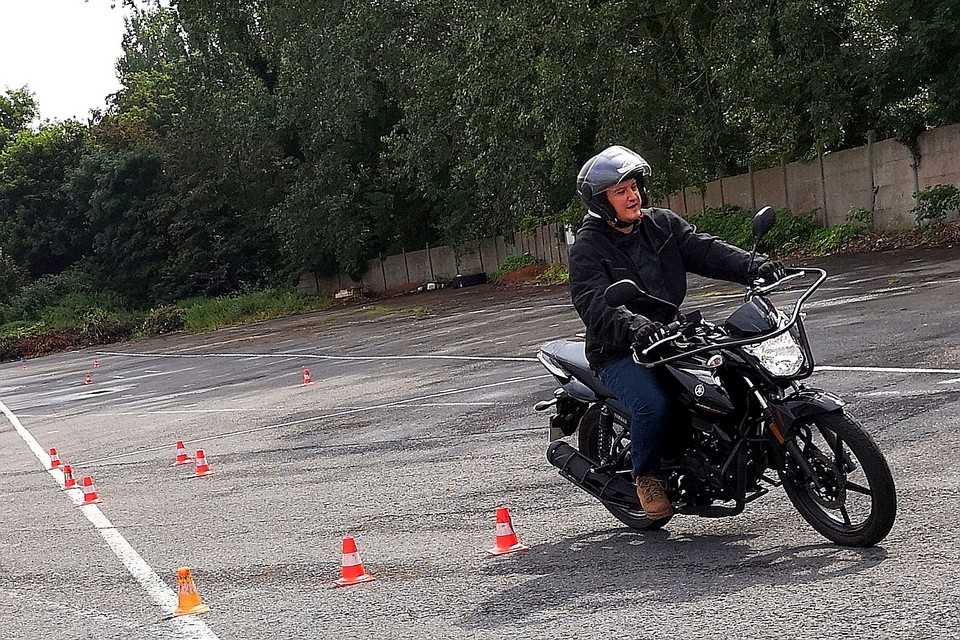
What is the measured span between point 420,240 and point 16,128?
60.8 m

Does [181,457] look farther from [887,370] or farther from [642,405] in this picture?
[642,405]

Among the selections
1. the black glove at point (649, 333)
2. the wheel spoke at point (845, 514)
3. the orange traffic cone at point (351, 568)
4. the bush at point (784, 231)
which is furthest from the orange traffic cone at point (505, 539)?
the bush at point (784, 231)

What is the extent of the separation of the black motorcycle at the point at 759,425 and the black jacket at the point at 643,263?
19cm

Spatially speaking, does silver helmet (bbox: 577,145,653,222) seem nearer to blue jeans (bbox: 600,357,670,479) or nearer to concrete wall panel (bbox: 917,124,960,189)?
blue jeans (bbox: 600,357,670,479)

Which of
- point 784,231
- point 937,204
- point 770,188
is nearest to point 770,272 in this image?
point 937,204

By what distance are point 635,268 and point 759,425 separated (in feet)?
3.21

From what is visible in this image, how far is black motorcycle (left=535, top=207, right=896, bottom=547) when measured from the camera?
216 inches

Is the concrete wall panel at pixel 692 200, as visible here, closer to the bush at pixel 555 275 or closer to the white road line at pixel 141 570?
the bush at pixel 555 275

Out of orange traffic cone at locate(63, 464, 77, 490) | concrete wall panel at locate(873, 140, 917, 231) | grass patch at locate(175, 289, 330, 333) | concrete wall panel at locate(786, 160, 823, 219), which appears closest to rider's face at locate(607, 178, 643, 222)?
orange traffic cone at locate(63, 464, 77, 490)

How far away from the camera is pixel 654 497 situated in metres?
6.20

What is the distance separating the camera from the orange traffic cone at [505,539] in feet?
21.7

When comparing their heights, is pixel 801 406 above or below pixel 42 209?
below

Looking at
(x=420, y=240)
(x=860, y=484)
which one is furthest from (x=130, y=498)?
(x=420, y=240)

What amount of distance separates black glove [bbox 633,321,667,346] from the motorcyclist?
0.65 feet
